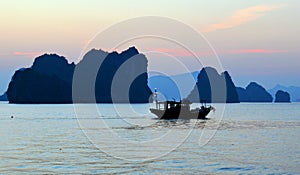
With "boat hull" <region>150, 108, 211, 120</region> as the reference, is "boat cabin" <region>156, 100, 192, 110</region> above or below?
above

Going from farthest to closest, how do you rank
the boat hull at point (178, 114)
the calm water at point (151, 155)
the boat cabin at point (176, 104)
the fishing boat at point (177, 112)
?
the boat hull at point (178, 114) < the fishing boat at point (177, 112) < the boat cabin at point (176, 104) < the calm water at point (151, 155)

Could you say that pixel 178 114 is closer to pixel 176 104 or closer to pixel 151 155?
pixel 176 104

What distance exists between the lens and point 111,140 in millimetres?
65062

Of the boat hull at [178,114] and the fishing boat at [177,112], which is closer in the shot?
the fishing boat at [177,112]

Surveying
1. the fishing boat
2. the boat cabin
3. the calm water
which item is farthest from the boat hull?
the calm water

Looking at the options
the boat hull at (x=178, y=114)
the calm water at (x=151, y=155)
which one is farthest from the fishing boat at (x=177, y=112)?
the calm water at (x=151, y=155)

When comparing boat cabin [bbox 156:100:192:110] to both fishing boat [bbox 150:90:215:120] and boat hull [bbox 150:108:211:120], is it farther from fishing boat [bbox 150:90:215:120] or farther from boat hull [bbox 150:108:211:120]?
boat hull [bbox 150:108:211:120]

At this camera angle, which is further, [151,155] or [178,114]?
[178,114]

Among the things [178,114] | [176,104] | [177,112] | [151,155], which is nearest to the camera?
[151,155]

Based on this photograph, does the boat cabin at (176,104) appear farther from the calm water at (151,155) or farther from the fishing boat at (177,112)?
the calm water at (151,155)

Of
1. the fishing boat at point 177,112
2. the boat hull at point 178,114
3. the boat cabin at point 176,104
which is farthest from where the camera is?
the boat hull at point 178,114

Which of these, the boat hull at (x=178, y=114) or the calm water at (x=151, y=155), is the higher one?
the boat hull at (x=178, y=114)

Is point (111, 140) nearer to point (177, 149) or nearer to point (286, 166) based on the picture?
point (177, 149)

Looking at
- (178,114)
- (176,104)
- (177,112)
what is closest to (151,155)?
(177,112)
